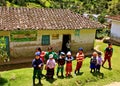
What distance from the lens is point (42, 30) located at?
774 inches

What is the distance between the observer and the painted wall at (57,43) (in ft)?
62.5

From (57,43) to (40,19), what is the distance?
8.41 feet

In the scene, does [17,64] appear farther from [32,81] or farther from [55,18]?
[55,18]

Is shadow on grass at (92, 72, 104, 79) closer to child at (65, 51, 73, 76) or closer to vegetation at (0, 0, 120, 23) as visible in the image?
child at (65, 51, 73, 76)

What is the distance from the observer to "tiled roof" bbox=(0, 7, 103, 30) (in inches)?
738

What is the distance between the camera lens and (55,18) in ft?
70.6

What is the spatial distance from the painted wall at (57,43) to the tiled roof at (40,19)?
60 cm

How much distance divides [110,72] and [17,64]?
692 cm

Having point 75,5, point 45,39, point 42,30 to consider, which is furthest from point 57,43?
point 75,5

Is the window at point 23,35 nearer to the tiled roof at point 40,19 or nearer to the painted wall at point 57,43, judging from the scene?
the painted wall at point 57,43

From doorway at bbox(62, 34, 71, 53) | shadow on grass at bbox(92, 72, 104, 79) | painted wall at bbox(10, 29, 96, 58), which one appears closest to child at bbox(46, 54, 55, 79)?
shadow on grass at bbox(92, 72, 104, 79)

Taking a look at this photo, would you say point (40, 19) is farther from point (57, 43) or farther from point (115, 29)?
point (115, 29)

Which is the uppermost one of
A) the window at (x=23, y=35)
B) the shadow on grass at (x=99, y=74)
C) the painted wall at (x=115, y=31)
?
the window at (x=23, y=35)

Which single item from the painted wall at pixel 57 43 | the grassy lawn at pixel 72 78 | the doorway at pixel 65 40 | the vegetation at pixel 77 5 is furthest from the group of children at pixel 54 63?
the vegetation at pixel 77 5
